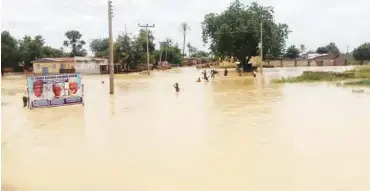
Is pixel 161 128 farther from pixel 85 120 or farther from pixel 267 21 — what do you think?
pixel 267 21

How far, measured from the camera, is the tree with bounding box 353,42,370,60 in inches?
3519

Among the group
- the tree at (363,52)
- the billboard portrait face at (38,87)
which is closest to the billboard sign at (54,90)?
the billboard portrait face at (38,87)

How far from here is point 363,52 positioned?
8981cm

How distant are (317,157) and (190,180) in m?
2.83

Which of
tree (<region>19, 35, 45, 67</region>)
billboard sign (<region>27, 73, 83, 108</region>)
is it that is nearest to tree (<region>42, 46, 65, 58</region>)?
tree (<region>19, 35, 45, 67</region>)

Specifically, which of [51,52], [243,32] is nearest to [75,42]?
[51,52]

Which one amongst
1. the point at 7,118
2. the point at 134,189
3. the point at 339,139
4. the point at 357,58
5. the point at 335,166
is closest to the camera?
the point at 134,189

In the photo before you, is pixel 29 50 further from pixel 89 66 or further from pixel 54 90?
pixel 54 90

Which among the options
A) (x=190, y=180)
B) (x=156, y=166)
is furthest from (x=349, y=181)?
(x=156, y=166)

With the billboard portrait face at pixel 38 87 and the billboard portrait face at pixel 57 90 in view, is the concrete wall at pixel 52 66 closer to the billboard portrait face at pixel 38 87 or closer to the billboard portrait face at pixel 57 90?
the billboard portrait face at pixel 57 90

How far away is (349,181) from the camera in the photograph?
6996 mm

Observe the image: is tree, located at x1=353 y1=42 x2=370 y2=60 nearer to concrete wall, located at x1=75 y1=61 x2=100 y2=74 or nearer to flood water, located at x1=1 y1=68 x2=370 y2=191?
concrete wall, located at x1=75 y1=61 x2=100 y2=74

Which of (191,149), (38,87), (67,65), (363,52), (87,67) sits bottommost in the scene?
(191,149)

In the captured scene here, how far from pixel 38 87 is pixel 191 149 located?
423 inches
